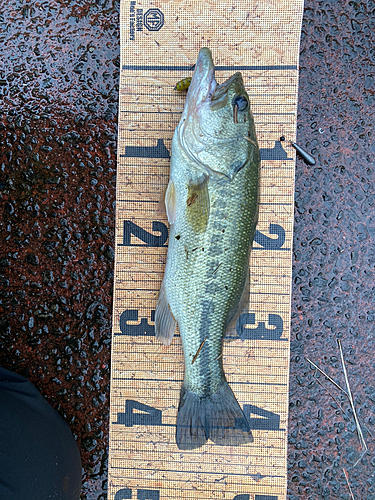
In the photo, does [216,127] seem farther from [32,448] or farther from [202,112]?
[32,448]

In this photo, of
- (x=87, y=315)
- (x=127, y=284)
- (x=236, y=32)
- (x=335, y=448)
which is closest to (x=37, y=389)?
(x=87, y=315)

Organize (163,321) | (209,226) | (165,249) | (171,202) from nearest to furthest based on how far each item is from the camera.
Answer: (209,226) < (171,202) < (163,321) < (165,249)

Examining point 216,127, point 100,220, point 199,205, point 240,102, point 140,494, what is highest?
point 240,102

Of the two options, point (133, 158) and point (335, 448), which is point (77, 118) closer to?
point (133, 158)

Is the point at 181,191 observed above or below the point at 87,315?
above

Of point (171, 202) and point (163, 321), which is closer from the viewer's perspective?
point (171, 202)

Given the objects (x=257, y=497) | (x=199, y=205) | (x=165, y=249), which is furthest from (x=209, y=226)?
(x=257, y=497)

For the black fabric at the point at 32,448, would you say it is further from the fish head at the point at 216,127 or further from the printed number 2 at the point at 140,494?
the fish head at the point at 216,127

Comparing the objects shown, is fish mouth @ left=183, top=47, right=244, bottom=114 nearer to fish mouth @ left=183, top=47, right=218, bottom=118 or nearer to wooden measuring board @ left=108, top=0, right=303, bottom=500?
fish mouth @ left=183, top=47, right=218, bottom=118
